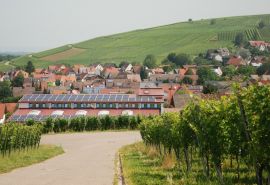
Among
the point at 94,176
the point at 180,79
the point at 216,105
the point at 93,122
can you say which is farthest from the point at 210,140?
the point at 180,79

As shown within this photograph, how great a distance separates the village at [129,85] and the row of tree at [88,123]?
771cm

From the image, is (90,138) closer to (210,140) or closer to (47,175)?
(47,175)

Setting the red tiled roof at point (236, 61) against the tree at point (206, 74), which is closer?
the tree at point (206, 74)

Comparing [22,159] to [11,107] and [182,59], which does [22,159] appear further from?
[182,59]

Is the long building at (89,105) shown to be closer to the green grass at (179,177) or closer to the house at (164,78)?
the green grass at (179,177)

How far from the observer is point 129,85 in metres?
139

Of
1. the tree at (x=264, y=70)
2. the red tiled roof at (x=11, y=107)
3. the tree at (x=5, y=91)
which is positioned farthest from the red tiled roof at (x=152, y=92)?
the tree at (x=5, y=91)

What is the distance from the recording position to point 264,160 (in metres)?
10.1

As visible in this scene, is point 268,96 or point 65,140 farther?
point 65,140

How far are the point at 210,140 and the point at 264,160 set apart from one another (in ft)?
14.7

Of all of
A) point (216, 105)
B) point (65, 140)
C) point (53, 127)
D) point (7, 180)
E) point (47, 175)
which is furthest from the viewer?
point (53, 127)

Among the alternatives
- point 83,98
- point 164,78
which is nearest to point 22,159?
point 83,98

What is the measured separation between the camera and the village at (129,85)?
79625 mm

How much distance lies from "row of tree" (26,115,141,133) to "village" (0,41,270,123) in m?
7.71
